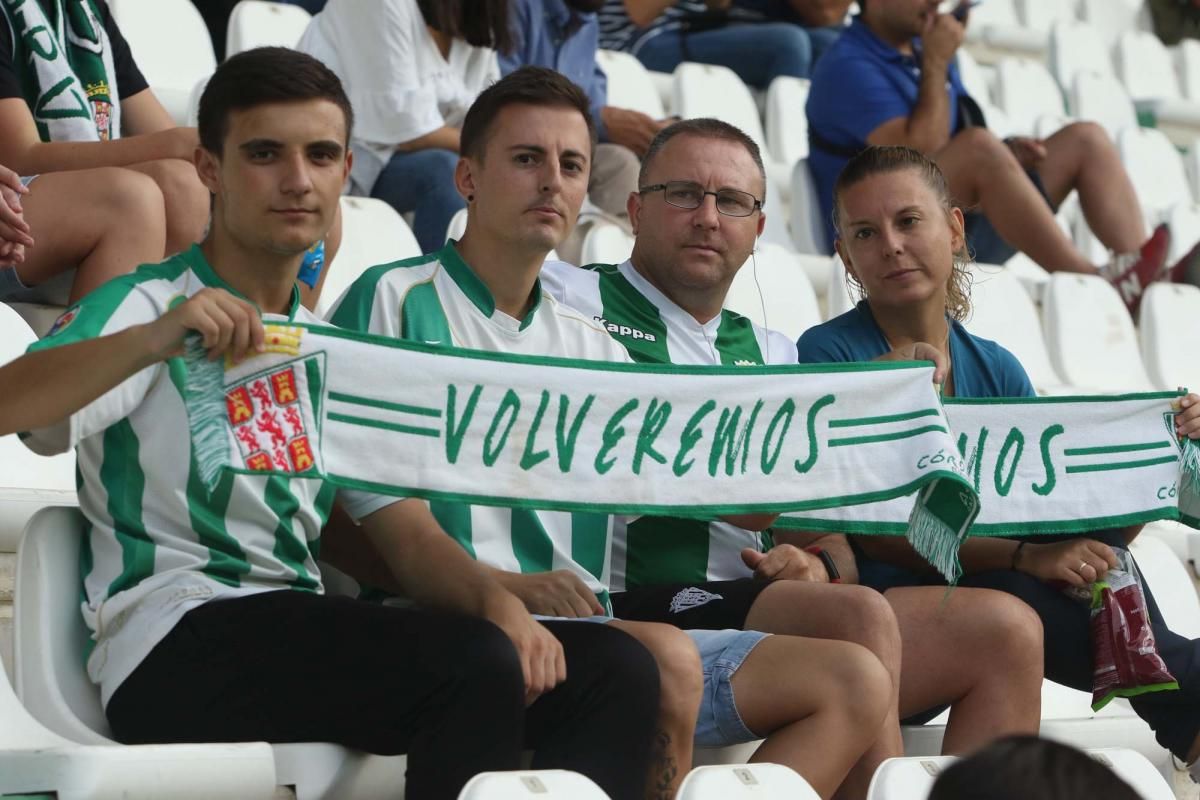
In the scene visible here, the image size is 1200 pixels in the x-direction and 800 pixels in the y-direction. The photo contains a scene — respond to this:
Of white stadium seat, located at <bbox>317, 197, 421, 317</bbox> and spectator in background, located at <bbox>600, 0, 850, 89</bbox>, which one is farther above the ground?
spectator in background, located at <bbox>600, 0, 850, 89</bbox>

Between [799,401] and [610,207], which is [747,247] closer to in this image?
[799,401]

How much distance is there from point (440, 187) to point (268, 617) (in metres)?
2.15

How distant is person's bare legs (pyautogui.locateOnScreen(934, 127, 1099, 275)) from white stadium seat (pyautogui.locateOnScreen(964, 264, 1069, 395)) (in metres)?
0.18

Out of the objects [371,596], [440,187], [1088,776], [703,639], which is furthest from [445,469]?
[440,187]

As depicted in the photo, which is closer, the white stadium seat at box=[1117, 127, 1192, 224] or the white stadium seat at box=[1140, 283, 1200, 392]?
the white stadium seat at box=[1140, 283, 1200, 392]

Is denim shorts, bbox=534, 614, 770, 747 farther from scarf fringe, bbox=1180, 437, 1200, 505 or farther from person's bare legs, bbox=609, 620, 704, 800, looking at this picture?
scarf fringe, bbox=1180, 437, 1200, 505

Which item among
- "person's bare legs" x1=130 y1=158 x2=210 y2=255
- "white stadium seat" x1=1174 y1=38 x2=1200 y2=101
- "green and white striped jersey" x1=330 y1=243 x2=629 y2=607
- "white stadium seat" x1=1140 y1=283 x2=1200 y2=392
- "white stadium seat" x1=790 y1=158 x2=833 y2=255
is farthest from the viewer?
"white stadium seat" x1=1174 y1=38 x2=1200 y2=101

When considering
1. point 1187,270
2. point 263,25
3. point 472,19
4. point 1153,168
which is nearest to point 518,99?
point 472,19

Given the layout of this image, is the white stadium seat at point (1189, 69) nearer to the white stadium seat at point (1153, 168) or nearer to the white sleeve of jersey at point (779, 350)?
the white stadium seat at point (1153, 168)

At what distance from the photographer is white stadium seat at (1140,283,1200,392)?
5020 millimetres

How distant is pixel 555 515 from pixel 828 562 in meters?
0.49

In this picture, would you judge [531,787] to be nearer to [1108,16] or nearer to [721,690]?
[721,690]

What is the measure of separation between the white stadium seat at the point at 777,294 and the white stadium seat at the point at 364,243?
773 millimetres

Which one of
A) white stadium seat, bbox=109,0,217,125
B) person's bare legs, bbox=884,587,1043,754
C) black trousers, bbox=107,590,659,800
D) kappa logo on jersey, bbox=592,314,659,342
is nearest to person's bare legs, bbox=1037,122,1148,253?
white stadium seat, bbox=109,0,217,125
